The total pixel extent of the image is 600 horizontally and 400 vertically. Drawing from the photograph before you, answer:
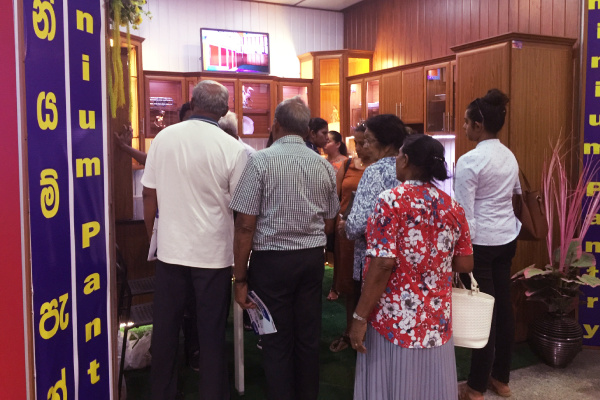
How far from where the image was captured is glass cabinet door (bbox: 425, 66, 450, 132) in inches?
208

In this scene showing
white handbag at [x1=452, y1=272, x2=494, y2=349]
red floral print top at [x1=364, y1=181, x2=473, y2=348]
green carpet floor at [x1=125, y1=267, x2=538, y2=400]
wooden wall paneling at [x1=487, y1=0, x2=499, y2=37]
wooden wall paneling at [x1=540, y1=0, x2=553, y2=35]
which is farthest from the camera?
wooden wall paneling at [x1=487, y1=0, x2=499, y2=37]

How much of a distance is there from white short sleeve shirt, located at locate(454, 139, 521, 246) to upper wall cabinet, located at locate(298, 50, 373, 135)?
443 cm

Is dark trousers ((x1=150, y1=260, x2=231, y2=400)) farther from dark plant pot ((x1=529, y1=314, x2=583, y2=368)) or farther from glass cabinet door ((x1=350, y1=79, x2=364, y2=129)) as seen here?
glass cabinet door ((x1=350, y1=79, x2=364, y2=129))

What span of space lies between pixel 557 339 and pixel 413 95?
10.5 feet

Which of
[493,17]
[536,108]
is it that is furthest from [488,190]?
[493,17]

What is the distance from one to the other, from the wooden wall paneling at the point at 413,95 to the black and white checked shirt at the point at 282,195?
3675mm

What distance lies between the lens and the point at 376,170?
2412 mm

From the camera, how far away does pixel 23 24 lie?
133cm

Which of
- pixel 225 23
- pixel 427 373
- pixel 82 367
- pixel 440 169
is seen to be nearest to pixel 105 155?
pixel 82 367

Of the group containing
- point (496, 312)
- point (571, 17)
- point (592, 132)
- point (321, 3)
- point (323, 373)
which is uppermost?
point (321, 3)

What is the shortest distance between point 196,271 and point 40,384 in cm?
92

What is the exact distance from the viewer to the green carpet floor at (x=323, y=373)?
2.82 meters

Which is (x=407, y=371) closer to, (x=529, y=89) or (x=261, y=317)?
(x=261, y=317)

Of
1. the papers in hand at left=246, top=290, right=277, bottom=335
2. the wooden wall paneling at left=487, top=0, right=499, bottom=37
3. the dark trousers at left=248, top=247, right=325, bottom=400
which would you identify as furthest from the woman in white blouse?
the wooden wall paneling at left=487, top=0, right=499, bottom=37
